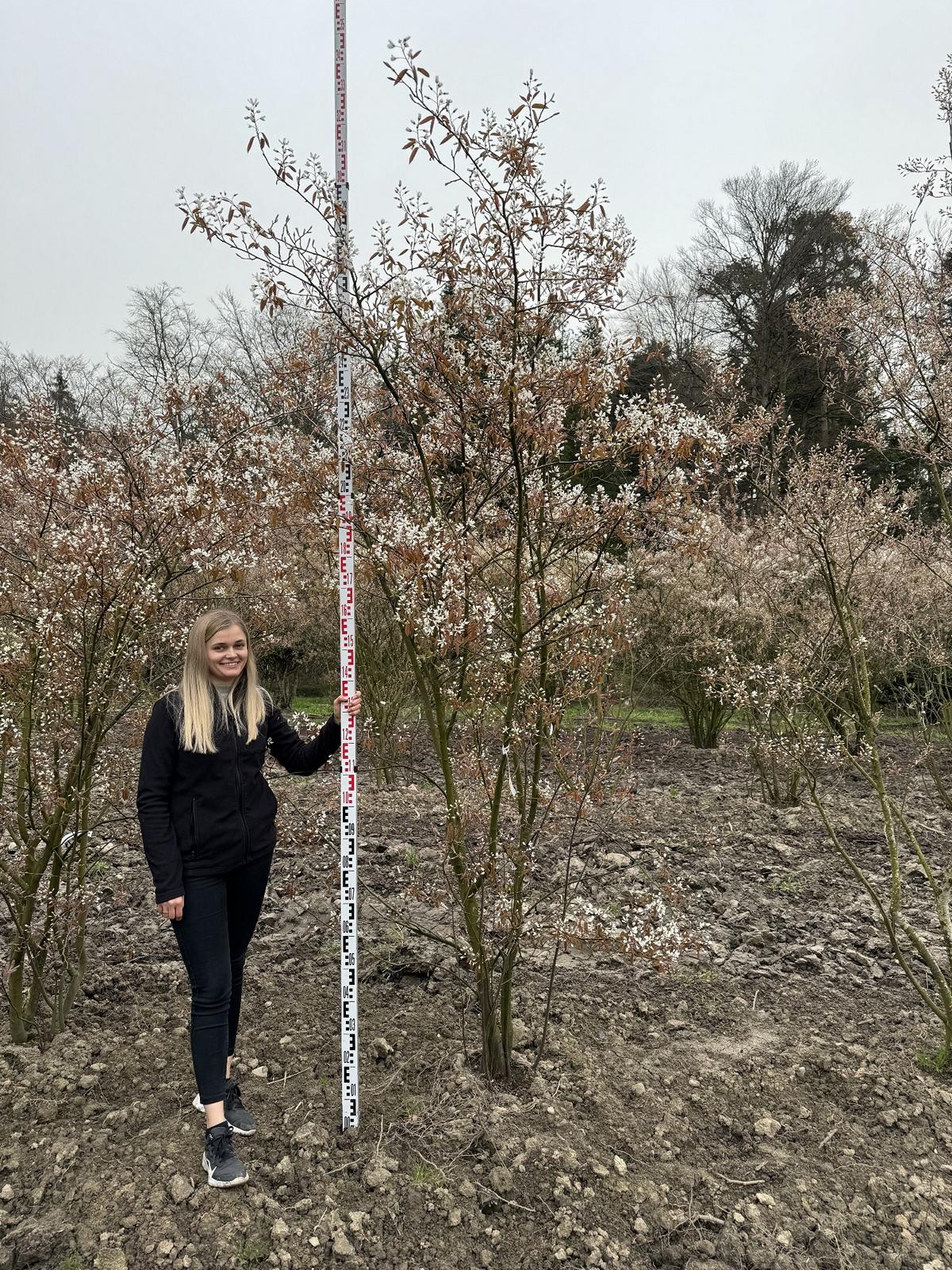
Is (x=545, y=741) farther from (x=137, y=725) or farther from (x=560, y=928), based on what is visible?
(x=137, y=725)

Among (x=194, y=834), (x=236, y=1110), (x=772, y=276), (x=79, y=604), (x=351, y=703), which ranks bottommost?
(x=236, y=1110)

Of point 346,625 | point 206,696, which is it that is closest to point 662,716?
point 346,625

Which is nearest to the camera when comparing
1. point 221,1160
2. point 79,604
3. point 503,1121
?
point 221,1160

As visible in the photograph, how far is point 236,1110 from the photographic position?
2844 millimetres

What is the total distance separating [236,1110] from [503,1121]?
93cm

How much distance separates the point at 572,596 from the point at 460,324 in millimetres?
1032

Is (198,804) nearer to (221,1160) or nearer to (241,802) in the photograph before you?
(241,802)

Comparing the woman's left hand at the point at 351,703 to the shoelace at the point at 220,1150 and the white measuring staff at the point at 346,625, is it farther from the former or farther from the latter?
the shoelace at the point at 220,1150

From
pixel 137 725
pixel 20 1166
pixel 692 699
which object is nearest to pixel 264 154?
pixel 137 725

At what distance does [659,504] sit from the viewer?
110 inches

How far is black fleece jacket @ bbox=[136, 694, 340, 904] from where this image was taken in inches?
102

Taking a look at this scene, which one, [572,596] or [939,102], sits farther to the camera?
[939,102]

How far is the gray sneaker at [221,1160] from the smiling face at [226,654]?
1419 mm

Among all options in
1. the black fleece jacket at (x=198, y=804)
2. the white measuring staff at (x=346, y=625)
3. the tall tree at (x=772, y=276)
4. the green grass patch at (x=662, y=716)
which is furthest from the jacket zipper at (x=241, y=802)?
the tall tree at (x=772, y=276)
